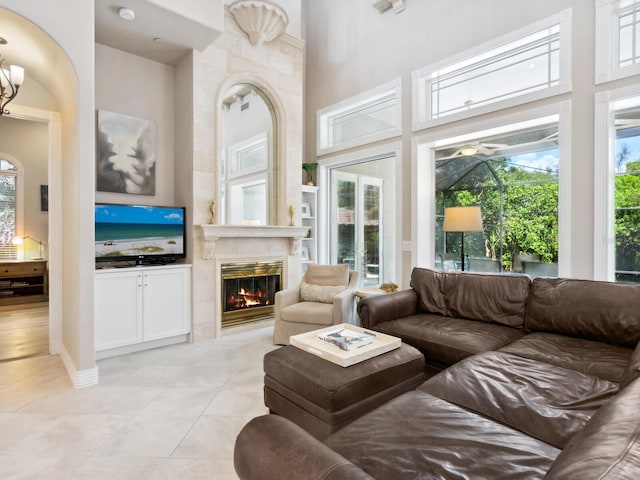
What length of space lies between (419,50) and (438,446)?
14.4ft

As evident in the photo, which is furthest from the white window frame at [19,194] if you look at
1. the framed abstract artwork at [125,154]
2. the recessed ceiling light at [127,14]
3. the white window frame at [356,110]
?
the white window frame at [356,110]

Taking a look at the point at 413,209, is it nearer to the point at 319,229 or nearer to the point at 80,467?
the point at 319,229

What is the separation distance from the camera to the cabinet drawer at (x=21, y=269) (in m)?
5.63

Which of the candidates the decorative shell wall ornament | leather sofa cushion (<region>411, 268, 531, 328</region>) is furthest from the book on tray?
the decorative shell wall ornament

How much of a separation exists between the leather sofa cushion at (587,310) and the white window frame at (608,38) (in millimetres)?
1816

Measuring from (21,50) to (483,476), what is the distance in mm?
4109

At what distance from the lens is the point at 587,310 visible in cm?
238

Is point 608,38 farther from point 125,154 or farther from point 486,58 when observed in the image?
point 125,154

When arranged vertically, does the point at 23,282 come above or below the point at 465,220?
below

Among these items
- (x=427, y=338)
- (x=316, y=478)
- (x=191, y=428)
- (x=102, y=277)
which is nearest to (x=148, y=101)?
(x=102, y=277)

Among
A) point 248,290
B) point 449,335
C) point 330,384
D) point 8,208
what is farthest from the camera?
point 8,208

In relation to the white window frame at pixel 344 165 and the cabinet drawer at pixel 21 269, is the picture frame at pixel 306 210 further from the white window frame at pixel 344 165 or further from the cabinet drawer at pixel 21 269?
the cabinet drawer at pixel 21 269

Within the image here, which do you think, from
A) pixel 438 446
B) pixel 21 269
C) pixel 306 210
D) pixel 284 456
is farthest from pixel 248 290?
pixel 21 269

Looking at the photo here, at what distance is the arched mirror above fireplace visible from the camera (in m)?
4.41
